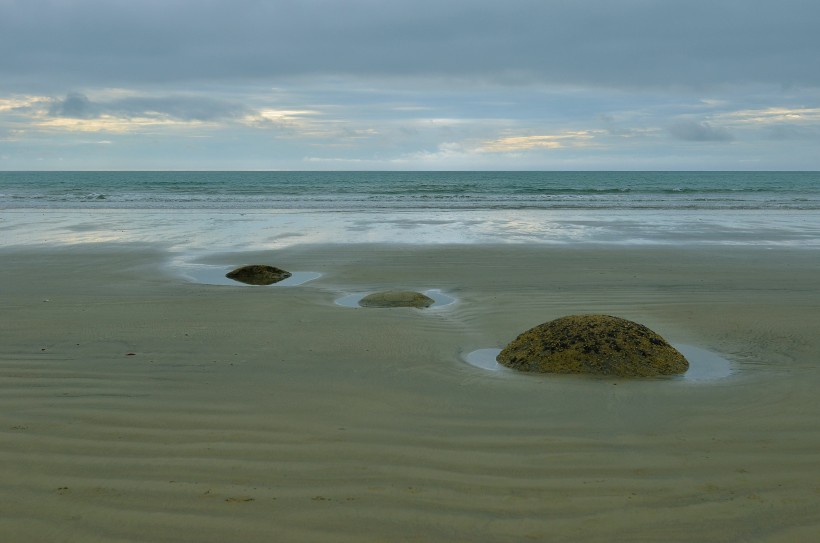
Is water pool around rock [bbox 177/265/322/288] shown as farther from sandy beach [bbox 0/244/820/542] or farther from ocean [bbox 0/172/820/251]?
ocean [bbox 0/172/820/251]

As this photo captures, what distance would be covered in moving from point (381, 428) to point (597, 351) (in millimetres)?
1957

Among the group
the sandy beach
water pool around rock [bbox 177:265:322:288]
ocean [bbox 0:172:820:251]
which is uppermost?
ocean [bbox 0:172:820:251]

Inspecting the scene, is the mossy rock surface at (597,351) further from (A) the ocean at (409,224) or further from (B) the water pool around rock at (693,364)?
(A) the ocean at (409,224)

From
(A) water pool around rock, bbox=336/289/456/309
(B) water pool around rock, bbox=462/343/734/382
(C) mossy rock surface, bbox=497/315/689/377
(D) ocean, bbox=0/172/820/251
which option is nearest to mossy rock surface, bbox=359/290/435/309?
(A) water pool around rock, bbox=336/289/456/309

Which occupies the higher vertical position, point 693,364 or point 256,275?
point 256,275

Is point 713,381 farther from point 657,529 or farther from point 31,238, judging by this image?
point 31,238

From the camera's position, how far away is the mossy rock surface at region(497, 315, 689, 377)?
18.0 ft

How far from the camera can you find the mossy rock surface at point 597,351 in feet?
18.0

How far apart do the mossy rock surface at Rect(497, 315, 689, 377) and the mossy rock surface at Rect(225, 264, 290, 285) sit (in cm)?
533

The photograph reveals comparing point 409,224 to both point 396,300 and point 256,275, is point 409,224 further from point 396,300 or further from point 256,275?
point 396,300

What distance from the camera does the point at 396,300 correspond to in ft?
28.1

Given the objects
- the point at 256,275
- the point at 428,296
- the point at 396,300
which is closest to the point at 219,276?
the point at 256,275

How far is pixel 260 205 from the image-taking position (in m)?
32.2

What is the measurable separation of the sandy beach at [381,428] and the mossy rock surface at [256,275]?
4.99ft
